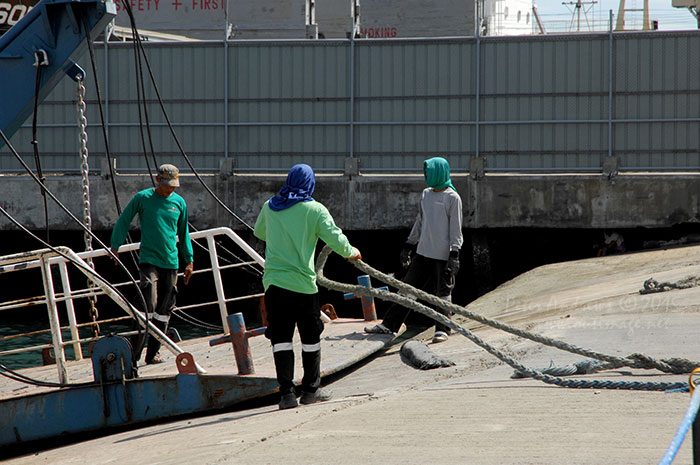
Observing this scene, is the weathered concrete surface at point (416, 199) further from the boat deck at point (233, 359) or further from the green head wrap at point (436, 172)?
the green head wrap at point (436, 172)

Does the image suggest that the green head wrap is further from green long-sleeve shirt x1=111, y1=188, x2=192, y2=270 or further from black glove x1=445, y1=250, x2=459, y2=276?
green long-sleeve shirt x1=111, y1=188, x2=192, y2=270

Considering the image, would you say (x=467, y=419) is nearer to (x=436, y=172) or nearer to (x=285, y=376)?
(x=285, y=376)

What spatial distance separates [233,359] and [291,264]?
197cm

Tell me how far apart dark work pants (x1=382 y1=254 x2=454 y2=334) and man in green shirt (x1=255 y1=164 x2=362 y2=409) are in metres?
2.34

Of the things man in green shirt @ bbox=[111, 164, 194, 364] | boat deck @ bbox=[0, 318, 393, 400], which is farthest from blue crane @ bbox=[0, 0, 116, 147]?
boat deck @ bbox=[0, 318, 393, 400]

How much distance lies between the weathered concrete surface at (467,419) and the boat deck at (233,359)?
17cm

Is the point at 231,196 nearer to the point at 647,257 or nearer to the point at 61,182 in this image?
the point at 61,182

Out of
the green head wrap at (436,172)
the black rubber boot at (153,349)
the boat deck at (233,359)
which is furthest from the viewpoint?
the green head wrap at (436,172)

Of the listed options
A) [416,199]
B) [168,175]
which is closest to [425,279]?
[168,175]

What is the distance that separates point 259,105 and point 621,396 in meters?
11.6

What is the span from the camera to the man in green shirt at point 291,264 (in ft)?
17.4

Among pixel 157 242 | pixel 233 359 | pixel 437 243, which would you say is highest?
pixel 157 242

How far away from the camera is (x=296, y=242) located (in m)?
5.29

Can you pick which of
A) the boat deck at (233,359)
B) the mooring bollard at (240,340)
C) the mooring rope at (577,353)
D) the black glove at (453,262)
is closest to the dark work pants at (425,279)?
the black glove at (453,262)
